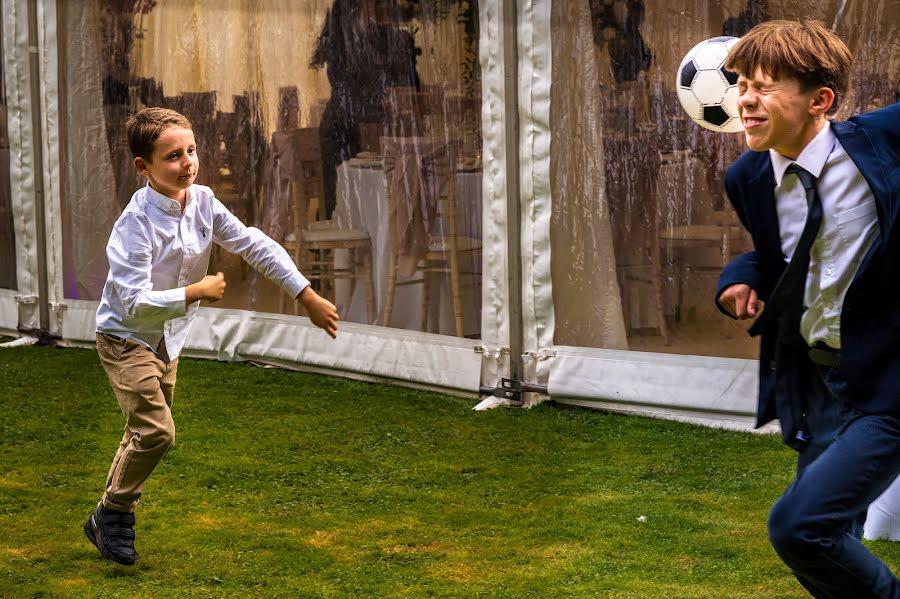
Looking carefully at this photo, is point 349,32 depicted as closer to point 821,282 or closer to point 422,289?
point 422,289

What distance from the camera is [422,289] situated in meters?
7.11

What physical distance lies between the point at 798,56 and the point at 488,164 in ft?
12.5

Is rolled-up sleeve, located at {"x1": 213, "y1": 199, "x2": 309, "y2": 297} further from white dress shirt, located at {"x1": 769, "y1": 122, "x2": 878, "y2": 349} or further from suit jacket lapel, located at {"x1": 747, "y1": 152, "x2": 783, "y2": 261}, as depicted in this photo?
white dress shirt, located at {"x1": 769, "y1": 122, "x2": 878, "y2": 349}

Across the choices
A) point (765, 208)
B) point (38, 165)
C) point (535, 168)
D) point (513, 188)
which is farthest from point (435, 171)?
point (765, 208)

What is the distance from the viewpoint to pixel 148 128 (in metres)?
4.25

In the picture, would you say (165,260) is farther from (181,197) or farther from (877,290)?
(877,290)

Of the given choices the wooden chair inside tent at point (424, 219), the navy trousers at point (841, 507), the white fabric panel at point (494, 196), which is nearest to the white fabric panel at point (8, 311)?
the wooden chair inside tent at point (424, 219)

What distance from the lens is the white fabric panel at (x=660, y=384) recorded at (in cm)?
612

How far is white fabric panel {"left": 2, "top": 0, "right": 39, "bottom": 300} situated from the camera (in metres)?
8.39

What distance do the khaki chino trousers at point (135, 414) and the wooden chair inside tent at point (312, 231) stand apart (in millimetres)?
3090

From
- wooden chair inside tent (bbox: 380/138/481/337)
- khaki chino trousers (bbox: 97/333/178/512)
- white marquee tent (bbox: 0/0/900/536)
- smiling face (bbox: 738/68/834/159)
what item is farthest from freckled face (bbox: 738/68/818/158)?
wooden chair inside tent (bbox: 380/138/481/337)

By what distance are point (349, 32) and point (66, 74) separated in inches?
89.1

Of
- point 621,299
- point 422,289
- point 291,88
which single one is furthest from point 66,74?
point 621,299

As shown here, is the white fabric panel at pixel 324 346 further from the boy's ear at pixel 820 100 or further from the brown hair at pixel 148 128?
the boy's ear at pixel 820 100
